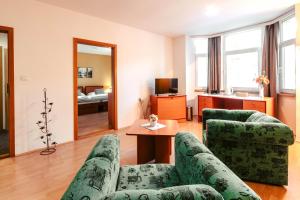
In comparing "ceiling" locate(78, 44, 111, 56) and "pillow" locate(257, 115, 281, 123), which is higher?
"ceiling" locate(78, 44, 111, 56)

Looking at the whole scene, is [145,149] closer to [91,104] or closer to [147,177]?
[147,177]

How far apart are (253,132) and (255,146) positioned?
0.19 meters

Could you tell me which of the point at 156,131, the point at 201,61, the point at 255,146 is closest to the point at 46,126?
the point at 156,131

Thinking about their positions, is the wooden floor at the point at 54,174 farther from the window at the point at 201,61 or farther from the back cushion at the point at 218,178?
the window at the point at 201,61

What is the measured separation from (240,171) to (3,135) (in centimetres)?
487

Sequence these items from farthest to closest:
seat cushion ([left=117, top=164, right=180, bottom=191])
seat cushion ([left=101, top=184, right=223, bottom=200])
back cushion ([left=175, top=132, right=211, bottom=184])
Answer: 1. seat cushion ([left=117, top=164, right=180, bottom=191])
2. back cushion ([left=175, top=132, right=211, bottom=184])
3. seat cushion ([left=101, top=184, right=223, bottom=200])

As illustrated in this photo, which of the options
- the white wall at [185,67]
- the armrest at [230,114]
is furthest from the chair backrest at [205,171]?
the white wall at [185,67]

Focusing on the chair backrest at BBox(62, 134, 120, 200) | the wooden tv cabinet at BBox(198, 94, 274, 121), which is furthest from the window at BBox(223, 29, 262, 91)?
the chair backrest at BBox(62, 134, 120, 200)

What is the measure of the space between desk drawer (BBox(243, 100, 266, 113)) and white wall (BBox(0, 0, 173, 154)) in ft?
9.64

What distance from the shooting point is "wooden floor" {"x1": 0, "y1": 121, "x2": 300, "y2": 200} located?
2.05 metres

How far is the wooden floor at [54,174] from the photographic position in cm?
205

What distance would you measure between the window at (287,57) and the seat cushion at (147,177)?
392 centimetres

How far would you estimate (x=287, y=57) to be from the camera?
4309 mm

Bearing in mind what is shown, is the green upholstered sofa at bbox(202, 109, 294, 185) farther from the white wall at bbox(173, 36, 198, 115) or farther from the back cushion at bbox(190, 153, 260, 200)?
the white wall at bbox(173, 36, 198, 115)
